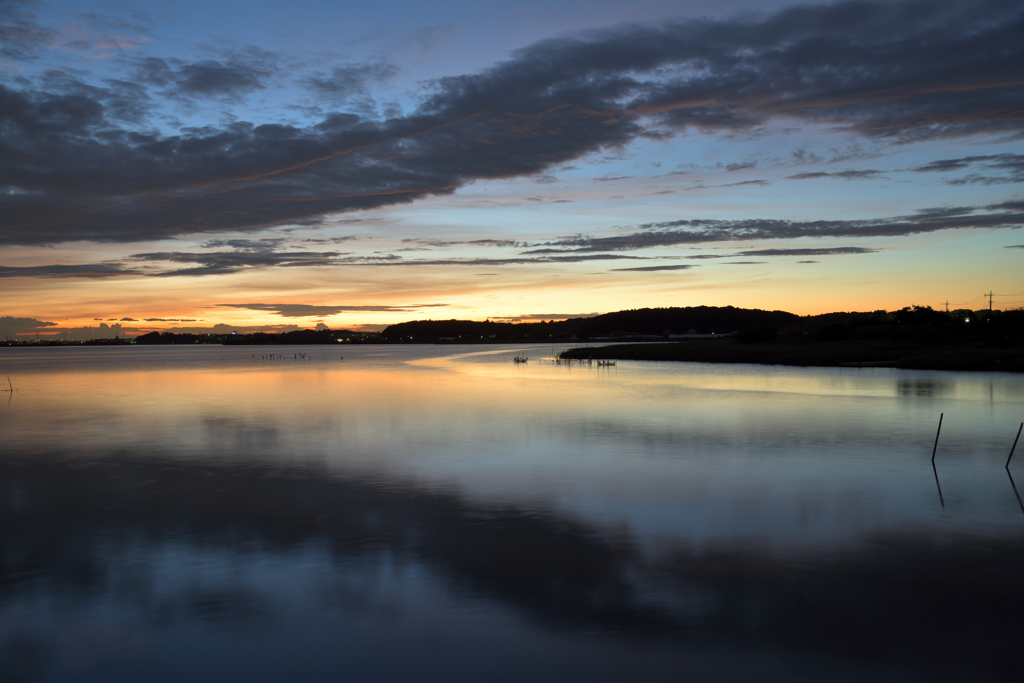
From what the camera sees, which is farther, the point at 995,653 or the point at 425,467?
the point at 425,467

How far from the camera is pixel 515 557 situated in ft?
35.1

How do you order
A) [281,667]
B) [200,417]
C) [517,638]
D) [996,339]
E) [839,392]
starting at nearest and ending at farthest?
[281,667]
[517,638]
[200,417]
[839,392]
[996,339]

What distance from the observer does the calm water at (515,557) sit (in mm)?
7562

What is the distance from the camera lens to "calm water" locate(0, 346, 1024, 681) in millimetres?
7562

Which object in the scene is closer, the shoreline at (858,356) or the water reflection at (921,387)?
the water reflection at (921,387)

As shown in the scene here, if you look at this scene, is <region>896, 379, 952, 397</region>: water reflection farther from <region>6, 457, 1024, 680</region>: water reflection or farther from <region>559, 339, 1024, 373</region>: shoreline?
<region>6, 457, 1024, 680</region>: water reflection

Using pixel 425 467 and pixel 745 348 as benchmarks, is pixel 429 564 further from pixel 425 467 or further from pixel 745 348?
pixel 745 348

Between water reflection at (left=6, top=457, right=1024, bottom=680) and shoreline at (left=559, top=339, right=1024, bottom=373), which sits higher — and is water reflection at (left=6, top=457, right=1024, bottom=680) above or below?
below

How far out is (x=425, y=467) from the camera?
19.1 metres

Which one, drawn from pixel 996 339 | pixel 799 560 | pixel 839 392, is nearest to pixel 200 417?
pixel 799 560

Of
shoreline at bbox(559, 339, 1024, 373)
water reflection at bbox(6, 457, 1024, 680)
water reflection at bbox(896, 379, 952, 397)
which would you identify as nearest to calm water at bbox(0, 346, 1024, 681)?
water reflection at bbox(6, 457, 1024, 680)

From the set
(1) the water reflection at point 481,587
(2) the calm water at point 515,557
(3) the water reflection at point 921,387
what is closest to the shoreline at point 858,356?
(3) the water reflection at point 921,387

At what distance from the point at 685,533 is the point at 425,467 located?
8909 millimetres

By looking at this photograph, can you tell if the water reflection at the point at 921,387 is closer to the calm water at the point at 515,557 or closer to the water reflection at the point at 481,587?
the calm water at the point at 515,557
